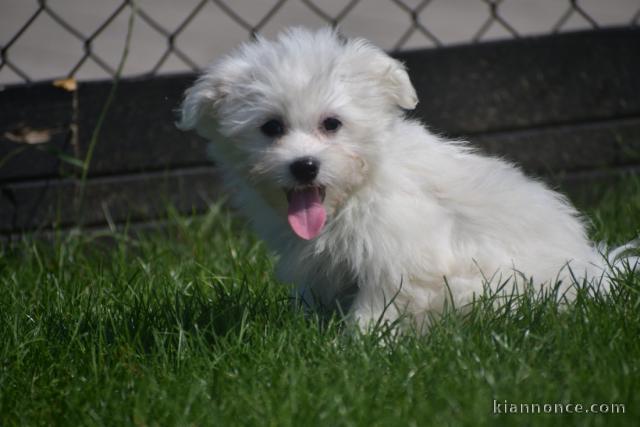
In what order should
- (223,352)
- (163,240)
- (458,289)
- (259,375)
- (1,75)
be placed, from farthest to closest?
(1,75) → (163,240) → (458,289) → (223,352) → (259,375)

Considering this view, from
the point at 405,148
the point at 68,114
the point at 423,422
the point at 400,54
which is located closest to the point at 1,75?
the point at 68,114

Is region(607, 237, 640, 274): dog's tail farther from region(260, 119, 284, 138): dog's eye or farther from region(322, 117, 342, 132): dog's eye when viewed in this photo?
region(260, 119, 284, 138): dog's eye

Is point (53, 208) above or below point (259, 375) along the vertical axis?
below

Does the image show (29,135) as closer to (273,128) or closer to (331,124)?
(273,128)

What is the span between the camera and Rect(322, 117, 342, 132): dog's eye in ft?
11.7

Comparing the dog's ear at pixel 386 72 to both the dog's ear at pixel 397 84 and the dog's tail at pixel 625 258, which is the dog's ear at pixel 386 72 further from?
the dog's tail at pixel 625 258

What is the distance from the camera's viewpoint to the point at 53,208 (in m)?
5.25

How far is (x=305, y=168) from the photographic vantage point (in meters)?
3.47

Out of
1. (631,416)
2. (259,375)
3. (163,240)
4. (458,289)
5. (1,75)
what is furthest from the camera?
(1,75)

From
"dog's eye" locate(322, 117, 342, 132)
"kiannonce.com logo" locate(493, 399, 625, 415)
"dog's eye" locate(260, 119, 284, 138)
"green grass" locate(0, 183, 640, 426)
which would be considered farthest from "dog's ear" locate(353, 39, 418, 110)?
"kiannonce.com logo" locate(493, 399, 625, 415)

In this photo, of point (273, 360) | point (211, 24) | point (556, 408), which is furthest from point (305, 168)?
point (211, 24)

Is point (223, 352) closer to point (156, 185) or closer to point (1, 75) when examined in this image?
point (156, 185)

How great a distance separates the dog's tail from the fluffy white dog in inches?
2.5

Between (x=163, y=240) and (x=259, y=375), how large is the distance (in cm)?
217
